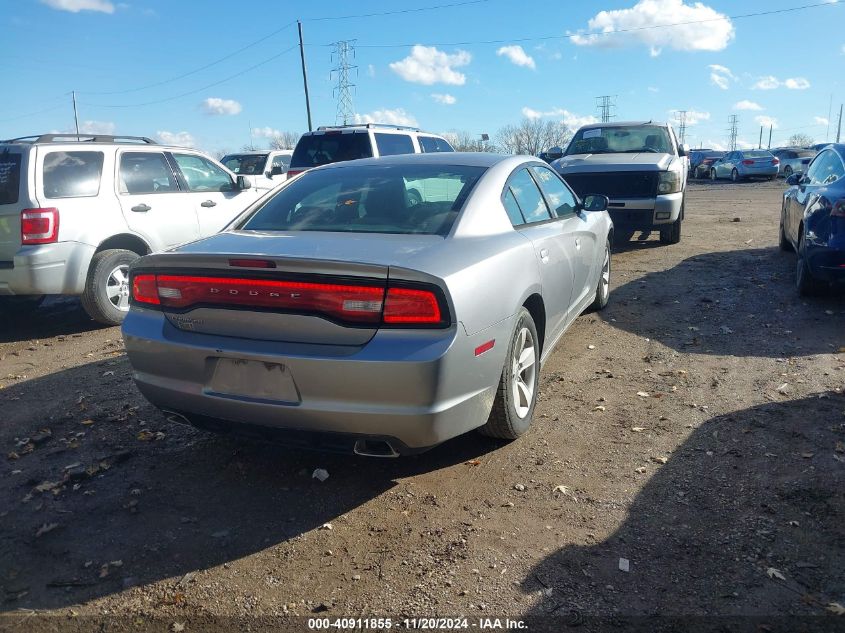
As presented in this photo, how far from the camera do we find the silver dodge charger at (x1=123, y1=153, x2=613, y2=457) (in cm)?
286

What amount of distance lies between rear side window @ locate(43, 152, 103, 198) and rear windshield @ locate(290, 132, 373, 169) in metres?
4.64

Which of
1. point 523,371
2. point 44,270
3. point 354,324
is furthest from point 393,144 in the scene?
point 354,324

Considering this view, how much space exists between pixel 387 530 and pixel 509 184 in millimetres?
2246

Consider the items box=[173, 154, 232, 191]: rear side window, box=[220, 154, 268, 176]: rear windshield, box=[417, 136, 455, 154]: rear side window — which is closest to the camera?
box=[173, 154, 232, 191]: rear side window

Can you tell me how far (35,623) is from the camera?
8.09ft

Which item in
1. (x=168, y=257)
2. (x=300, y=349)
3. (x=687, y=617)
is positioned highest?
(x=168, y=257)

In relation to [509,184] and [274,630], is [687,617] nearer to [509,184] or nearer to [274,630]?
[274,630]

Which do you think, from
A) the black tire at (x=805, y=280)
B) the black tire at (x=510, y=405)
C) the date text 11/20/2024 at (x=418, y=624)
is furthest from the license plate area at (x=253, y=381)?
the black tire at (x=805, y=280)

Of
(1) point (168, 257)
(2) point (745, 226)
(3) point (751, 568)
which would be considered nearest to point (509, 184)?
(1) point (168, 257)

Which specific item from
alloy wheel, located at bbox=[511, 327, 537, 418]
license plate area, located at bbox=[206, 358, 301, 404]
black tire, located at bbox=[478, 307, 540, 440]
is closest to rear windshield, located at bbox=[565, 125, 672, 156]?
alloy wheel, located at bbox=[511, 327, 537, 418]

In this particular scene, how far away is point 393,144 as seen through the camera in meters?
11.7

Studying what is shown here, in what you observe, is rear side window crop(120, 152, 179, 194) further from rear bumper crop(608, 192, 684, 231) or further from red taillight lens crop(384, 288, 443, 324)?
rear bumper crop(608, 192, 684, 231)

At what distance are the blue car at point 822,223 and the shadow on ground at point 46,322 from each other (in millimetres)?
7160

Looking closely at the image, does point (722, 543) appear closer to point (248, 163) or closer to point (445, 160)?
point (445, 160)
